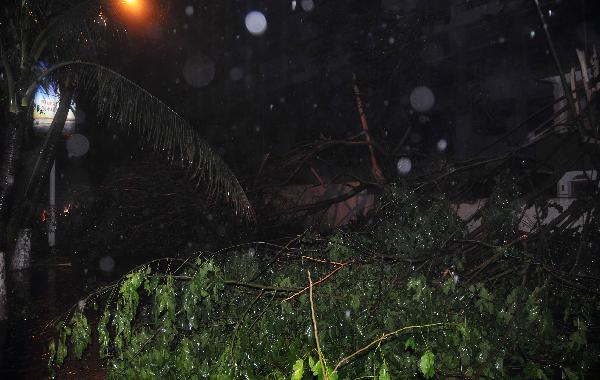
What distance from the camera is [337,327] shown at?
335cm

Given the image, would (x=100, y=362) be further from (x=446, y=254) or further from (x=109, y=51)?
(x=109, y=51)

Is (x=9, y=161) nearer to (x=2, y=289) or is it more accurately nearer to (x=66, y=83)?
(x=66, y=83)

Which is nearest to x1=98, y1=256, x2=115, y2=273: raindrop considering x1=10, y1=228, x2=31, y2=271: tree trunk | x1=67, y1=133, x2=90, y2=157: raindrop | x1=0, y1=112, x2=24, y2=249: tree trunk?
x1=10, y1=228, x2=31, y2=271: tree trunk

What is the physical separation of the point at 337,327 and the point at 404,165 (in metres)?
7.15

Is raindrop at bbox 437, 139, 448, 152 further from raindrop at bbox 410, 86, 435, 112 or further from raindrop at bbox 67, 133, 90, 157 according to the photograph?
raindrop at bbox 67, 133, 90, 157

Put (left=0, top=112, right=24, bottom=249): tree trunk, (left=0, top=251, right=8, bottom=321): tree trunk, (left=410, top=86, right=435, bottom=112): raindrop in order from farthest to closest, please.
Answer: (left=410, top=86, right=435, bottom=112): raindrop, (left=0, top=251, right=8, bottom=321): tree trunk, (left=0, top=112, right=24, bottom=249): tree trunk

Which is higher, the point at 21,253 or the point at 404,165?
the point at 404,165

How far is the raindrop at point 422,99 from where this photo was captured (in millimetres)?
12492

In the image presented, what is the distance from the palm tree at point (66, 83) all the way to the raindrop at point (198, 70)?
680 centimetres

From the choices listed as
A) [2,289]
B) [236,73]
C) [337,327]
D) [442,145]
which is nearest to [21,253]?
[2,289]

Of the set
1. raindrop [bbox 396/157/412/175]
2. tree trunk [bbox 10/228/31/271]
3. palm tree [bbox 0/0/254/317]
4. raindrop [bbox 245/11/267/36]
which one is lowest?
tree trunk [bbox 10/228/31/271]

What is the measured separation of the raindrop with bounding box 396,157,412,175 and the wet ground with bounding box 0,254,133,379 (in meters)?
5.98

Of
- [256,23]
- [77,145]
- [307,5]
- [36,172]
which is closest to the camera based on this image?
[36,172]

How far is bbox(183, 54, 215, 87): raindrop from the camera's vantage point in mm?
13711
